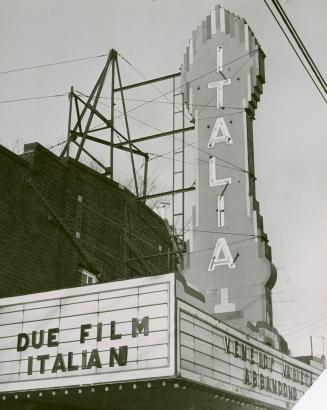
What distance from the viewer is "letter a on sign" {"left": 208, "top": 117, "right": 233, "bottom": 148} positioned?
15.0 metres

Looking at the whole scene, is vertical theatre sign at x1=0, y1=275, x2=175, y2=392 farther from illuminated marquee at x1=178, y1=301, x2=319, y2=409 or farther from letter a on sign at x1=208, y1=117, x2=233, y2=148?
letter a on sign at x1=208, y1=117, x2=233, y2=148

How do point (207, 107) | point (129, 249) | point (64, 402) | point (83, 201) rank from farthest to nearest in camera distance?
point (129, 249), point (83, 201), point (207, 107), point (64, 402)

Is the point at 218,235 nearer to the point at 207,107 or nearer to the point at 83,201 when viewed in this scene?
the point at 207,107

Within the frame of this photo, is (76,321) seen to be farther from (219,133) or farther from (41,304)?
(219,133)

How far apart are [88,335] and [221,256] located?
11.8ft

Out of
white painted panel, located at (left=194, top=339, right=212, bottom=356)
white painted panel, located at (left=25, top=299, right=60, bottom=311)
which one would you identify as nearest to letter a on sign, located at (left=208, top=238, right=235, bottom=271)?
white painted panel, located at (left=194, top=339, right=212, bottom=356)

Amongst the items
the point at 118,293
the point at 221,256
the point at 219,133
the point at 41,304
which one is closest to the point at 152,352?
the point at 118,293

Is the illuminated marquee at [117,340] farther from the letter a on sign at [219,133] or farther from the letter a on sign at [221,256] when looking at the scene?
the letter a on sign at [219,133]

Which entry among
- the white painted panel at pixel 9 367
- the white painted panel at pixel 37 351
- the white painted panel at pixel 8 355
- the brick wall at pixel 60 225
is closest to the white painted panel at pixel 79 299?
the white painted panel at pixel 37 351

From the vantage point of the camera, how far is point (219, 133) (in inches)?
594

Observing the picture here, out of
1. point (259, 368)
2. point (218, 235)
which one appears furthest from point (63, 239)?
point (259, 368)

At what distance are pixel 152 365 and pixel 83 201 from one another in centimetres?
808

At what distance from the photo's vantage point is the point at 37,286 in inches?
631

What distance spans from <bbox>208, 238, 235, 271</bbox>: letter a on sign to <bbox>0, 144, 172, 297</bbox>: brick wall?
5.45 feet
